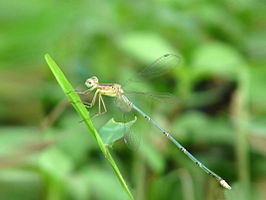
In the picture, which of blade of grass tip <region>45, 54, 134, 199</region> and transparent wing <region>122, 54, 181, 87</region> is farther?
transparent wing <region>122, 54, 181, 87</region>

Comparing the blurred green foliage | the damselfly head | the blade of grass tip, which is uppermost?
the blade of grass tip

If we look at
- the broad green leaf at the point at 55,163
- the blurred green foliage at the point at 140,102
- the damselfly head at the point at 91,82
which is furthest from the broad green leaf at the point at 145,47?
the broad green leaf at the point at 55,163

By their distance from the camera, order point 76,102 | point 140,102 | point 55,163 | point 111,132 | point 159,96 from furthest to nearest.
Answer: point 140,102 → point 159,96 → point 55,163 → point 111,132 → point 76,102

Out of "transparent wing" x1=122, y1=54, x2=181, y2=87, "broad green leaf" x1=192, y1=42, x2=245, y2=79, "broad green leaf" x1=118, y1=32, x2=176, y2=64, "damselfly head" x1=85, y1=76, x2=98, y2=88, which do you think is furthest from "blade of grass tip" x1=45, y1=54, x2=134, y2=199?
"broad green leaf" x1=192, y1=42, x2=245, y2=79

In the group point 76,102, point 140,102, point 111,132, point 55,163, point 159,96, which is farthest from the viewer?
point 140,102

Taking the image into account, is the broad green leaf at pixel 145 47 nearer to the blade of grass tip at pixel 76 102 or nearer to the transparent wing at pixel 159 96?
the transparent wing at pixel 159 96

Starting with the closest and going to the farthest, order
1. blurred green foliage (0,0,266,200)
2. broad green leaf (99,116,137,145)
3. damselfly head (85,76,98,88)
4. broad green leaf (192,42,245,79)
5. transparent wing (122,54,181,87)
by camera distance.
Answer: broad green leaf (99,116,137,145) → damselfly head (85,76,98,88) → blurred green foliage (0,0,266,200) → transparent wing (122,54,181,87) → broad green leaf (192,42,245,79)

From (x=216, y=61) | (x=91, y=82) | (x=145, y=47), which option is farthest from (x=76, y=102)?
(x=216, y=61)

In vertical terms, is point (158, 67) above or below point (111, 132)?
below

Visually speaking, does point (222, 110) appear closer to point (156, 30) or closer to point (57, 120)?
point (156, 30)

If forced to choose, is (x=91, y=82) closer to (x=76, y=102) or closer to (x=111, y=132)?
(x=111, y=132)

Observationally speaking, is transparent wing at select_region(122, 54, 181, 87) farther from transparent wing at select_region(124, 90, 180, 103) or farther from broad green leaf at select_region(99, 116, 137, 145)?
broad green leaf at select_region(99, 116, 137, 145)
